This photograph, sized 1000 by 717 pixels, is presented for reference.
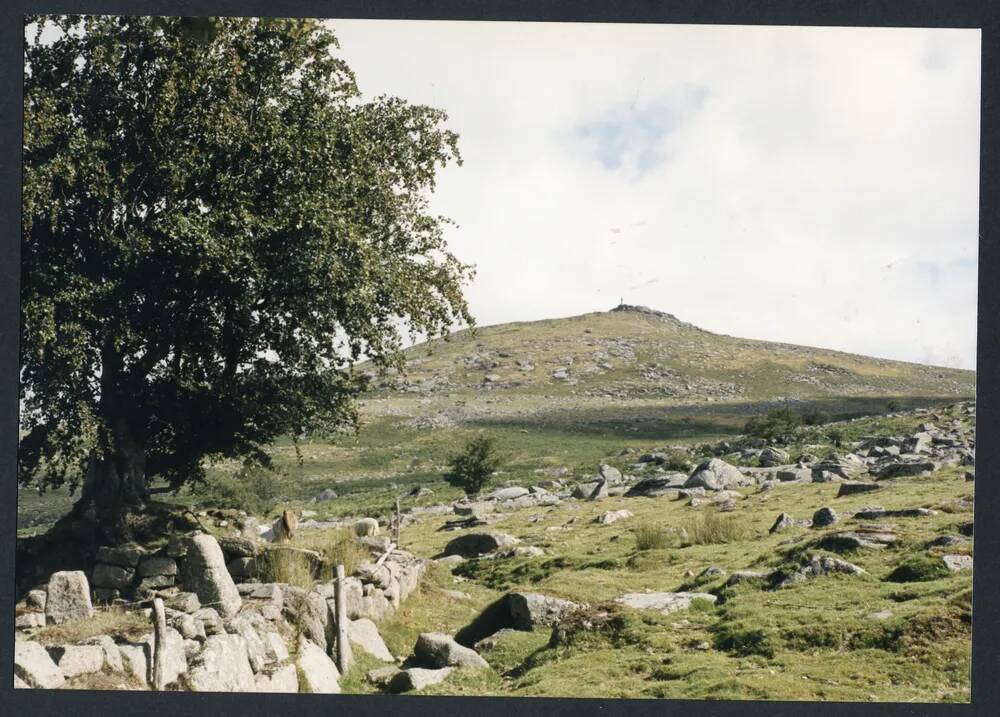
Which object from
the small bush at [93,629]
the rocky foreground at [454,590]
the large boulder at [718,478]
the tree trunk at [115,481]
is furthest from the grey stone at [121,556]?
the large boulder at [718,478]

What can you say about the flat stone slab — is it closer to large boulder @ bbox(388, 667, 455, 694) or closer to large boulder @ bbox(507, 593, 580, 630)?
large boulder @ bbox(507, 593, 580, 630)

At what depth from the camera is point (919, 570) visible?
47.0ft

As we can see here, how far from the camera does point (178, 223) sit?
15078mm

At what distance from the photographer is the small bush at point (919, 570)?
1416 cm

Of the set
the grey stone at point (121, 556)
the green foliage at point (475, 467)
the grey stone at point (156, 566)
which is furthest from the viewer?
the green foliage at point (475, 467)

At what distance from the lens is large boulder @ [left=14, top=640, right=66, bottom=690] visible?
1178 cm

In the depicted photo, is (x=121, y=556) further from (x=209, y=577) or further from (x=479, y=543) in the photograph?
(x=479, y=543)

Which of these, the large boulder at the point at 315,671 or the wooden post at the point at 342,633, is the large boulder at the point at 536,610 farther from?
the large boulder at the point at 315,671

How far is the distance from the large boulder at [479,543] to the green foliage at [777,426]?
44.1 feet

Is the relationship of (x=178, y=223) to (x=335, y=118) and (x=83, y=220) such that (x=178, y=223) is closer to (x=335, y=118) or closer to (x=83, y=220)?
(x=83, y=220)

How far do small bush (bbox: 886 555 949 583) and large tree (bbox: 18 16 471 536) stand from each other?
9.29 m

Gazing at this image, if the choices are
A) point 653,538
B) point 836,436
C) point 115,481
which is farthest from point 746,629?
point 836,436

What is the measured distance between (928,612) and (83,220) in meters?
15.4

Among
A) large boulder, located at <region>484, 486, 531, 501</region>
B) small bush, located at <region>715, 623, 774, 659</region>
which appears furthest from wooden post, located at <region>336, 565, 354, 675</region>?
large boulder, located at <region>484, 486, 531, 501</region>
